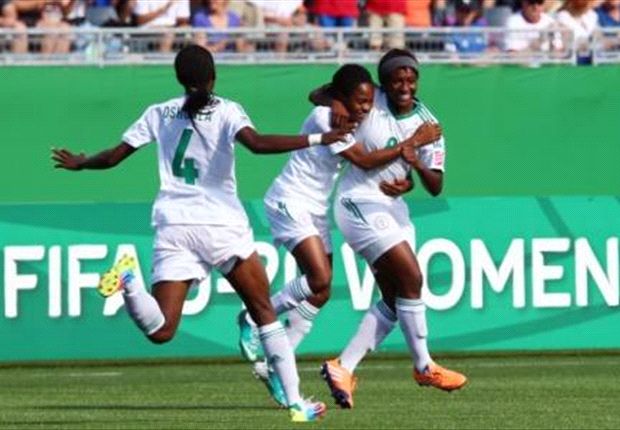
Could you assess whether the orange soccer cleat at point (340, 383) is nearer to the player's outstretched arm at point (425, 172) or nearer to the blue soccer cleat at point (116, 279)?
the player's outstretched arm at point (425, 172)

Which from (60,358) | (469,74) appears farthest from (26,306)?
(469,74)

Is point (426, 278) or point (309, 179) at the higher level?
point (309, 179)

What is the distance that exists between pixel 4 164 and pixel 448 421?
989 cm

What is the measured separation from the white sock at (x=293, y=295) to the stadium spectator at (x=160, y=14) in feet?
21.6

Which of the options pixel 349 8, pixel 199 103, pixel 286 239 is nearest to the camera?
pixel 199 103

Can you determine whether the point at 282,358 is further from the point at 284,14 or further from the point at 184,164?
the point at 284,14

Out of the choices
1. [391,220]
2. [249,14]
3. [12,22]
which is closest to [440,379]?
[391,220]

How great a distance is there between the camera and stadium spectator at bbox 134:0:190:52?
861 inches

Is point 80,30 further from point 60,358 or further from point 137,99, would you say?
point 60,358

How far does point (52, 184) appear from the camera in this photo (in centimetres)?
2197

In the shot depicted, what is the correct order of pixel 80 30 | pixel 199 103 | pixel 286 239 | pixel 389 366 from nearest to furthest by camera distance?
pixel 199 103 → pixel 286 239 → pixel 389 366 → pixel 80 30

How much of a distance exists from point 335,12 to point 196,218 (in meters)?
9.87

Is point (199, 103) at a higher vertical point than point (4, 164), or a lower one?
higher

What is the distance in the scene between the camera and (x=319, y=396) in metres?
15.5
